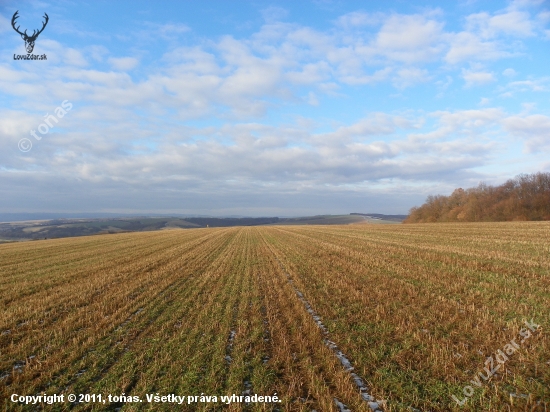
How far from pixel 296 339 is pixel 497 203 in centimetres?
8825

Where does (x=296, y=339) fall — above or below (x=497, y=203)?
below

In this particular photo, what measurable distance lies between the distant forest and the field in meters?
69.2

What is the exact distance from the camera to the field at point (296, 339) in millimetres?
4895

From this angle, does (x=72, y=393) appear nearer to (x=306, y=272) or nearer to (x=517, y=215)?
(x=306, y=272)

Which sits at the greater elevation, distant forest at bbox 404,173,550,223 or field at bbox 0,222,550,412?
distant forest at bbox 404,173,550,223

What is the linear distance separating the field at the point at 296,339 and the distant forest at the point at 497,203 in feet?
227

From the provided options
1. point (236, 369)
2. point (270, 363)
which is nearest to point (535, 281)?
point (270, 363)

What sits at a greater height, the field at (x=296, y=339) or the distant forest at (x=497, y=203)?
the distant forest at (x=497, y=203)

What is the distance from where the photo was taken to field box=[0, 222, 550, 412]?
4895 millimetres

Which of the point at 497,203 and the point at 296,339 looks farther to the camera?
the point at 497,203

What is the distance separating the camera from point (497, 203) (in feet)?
241

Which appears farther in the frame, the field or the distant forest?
the distant forest

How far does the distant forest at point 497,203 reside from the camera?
65438 millimetres

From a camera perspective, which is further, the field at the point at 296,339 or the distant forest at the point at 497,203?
the distant forest at the point at 497,203
